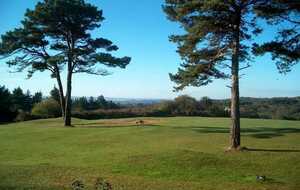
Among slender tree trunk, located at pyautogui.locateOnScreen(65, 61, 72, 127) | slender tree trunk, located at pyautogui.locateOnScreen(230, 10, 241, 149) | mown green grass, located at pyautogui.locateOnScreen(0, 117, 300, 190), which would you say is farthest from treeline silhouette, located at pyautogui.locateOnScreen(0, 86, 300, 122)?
slender tree trunk, located at pyautogui.locateOnScreen(230, 10, 241, 149)

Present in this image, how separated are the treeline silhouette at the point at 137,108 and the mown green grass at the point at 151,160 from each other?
27668 millimetres

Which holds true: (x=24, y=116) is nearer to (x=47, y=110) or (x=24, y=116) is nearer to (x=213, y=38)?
(x=47, y=110)

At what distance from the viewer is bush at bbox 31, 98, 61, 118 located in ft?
186

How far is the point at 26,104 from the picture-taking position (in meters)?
71.3

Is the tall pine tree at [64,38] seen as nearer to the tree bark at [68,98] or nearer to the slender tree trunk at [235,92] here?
the tree bark at [68,98]

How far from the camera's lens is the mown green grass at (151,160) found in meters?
12.7

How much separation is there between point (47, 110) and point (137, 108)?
14.4 m

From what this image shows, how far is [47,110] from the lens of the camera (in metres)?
57.3

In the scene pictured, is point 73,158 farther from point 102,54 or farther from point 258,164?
point 102,54

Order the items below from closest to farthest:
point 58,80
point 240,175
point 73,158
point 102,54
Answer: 1. point 240,175
2. point 73,158
3. point 102,54
4. point 58,80

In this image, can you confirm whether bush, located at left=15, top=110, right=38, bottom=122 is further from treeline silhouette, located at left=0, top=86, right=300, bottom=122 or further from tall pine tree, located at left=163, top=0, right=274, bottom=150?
tall pine tree, located at left=163, top=0, right=274, bottom=150

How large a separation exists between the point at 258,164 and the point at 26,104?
59.9m

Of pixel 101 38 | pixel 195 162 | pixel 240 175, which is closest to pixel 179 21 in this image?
pixel 195 162

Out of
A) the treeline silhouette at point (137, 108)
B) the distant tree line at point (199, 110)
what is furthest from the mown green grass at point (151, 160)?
the distant tree line at point (199, 110)
